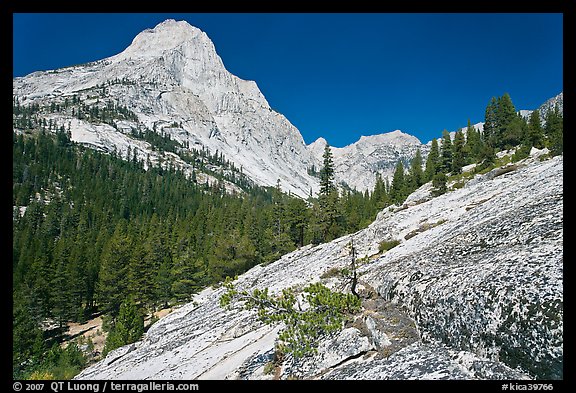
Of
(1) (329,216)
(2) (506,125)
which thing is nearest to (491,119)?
(2) (506,125)

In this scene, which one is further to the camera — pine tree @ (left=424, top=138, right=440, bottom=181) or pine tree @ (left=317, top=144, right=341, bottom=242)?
pine tree @ (left=424, top=138, right=440, bottom=181)

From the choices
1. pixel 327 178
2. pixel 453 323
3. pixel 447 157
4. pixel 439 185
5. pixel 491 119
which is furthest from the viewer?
pixel 491 119

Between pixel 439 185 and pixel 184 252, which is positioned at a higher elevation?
pixel 439 185

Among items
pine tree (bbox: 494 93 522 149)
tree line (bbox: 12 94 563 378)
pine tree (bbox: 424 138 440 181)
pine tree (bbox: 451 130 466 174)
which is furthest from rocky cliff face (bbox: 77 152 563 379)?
pine tree (bbox: 494 93 522 149)

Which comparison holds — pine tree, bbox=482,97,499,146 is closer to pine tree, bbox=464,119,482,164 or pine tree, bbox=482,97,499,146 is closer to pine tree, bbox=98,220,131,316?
pine tree, bbox=464,119,482,164

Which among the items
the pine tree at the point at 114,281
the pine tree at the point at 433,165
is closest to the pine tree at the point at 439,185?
the pine tree at the point at 433,165

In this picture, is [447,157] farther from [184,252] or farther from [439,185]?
[184,252]

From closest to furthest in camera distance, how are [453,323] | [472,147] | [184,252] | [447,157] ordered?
[453,323] < [447,157] < [184,252] < [472,147]

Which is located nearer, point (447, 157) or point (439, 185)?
point (439, 185)

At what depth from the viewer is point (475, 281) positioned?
7918 millimetres

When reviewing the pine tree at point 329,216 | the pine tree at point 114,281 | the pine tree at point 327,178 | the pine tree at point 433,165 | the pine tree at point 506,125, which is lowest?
the pine tree at point 114,281

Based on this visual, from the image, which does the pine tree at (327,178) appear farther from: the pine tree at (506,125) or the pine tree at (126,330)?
the pine tree at (506,125)
